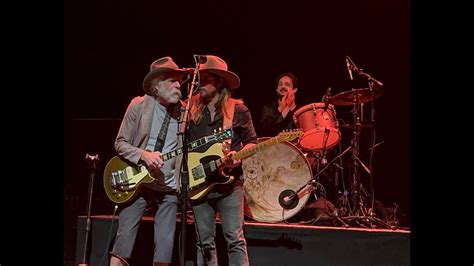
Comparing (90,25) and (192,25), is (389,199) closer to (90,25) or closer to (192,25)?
(192,25)

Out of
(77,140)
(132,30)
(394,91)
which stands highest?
(132,30)

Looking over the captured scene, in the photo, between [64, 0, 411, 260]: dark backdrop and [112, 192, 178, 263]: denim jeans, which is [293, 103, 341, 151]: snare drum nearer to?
[64, 0, 411, 260]: dark backdrop

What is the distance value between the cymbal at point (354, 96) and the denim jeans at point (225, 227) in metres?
1.99

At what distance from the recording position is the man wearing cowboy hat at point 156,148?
17.6ft

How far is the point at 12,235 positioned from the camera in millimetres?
5281

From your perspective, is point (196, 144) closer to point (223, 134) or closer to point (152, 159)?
point (223, 134)

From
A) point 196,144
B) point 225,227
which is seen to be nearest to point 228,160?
point 196,144

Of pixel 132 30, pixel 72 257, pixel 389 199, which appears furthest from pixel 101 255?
pixel 389 199

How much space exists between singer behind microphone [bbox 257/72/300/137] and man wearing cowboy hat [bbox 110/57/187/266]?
237cm

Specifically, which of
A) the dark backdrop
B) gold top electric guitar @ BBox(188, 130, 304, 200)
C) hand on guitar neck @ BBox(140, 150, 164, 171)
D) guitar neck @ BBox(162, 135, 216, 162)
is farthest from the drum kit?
hand on guitar neck @ BBox(140, 150, 164, 171)

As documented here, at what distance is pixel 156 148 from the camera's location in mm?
5449

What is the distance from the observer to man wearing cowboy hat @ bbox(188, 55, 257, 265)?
5.27 meters

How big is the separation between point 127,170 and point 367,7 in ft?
14.5

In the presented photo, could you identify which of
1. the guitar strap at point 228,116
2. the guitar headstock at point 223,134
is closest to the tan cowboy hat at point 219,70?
the guitar strap at point 228,116
